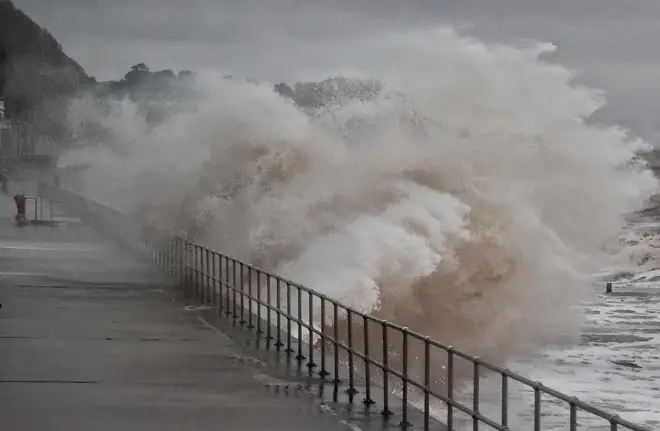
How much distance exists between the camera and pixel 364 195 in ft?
107

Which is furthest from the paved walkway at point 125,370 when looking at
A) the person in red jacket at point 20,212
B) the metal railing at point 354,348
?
the person in red jacket at point 20,212

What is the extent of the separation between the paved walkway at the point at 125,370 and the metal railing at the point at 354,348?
0.53m

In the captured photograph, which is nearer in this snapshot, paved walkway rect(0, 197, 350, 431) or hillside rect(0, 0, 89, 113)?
paved walkway rect(0, 197, 350, 431)

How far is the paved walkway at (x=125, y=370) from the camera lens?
9.47 m

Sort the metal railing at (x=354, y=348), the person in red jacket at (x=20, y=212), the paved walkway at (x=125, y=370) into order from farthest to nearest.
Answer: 1. the person in red jacket at (x=20, y=212)
2. the paved walkway at (x=125, y=370)
3. the metal railing at (x=354, y=348)

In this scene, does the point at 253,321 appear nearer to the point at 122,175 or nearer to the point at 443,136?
the point at 443,136

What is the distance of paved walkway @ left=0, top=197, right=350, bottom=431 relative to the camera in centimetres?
947

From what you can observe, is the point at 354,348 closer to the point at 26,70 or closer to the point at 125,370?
the point at 125,370

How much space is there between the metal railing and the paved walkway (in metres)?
0.53

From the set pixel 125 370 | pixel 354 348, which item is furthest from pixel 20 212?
pixel 125 370

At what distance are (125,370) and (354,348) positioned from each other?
4295mm

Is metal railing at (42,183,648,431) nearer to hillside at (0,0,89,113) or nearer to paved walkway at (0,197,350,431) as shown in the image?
paved walkway at (0,197,350,431)

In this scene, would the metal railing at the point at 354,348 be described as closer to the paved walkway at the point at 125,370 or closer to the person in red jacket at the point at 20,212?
the paved walkway at the point at 125,370

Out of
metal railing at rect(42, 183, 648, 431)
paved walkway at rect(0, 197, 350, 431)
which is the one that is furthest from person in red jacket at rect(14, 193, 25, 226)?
paved walkway at rect(0, 197, 350, 431)
